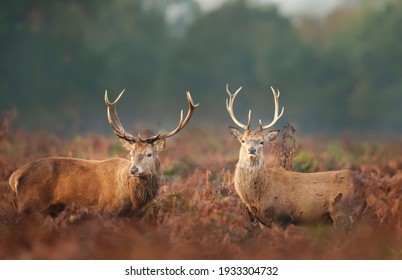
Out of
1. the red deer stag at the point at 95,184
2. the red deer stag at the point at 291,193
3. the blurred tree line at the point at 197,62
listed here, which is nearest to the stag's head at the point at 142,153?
the red deer stag at the point at 95,184

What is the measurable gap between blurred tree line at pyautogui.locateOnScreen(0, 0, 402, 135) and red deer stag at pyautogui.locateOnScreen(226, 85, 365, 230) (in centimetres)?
1235

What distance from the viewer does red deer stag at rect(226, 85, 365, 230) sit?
24.1ft

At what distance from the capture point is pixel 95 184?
24.7 ft

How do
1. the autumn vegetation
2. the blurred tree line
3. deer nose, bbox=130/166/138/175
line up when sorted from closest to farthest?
the autumn vegetation, deer nose, bbox=130/166/138/175, the blurred tree line

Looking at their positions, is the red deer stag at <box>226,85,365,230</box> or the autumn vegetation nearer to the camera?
the autumn vegetation

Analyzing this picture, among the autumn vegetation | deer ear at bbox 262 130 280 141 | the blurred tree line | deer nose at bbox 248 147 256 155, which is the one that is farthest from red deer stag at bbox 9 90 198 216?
the blurred tree line

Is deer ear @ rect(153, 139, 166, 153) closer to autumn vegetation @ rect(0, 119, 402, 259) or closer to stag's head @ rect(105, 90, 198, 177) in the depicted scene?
stag's head @ rect(105, 90, 198, 177)

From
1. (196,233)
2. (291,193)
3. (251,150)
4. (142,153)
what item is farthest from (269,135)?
(196,233)

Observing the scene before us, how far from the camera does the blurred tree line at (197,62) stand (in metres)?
21.1

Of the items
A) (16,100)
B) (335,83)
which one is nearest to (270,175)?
(16,100)

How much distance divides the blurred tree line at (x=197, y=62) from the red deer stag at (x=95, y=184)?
1186 centimetres

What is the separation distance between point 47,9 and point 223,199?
15.0 metres

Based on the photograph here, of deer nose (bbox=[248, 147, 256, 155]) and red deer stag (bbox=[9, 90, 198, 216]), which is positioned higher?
deer nose (bbox=[248, 147, 256, 155])

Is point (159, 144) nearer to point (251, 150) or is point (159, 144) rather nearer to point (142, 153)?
point (142, 153)
